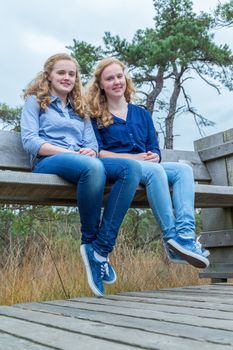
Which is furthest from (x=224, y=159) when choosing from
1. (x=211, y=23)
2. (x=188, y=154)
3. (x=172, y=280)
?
(x=211, y=23)

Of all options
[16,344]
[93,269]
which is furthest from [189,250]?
[16,344]

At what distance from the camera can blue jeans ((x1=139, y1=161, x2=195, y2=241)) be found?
259 centimetres

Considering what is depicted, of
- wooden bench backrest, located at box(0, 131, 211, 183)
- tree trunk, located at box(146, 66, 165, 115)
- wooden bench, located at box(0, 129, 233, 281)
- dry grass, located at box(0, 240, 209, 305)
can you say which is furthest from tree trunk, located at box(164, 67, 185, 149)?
wooden bench backrest, located at box(0, 131, 211, 183)

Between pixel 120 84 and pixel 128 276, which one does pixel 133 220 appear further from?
pixel 120 84

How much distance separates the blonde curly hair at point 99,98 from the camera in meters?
3.14

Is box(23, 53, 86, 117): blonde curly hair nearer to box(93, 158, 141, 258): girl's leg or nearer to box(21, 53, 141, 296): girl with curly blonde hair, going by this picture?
box(21, 53, 141, 296): girl with curly blonde hair

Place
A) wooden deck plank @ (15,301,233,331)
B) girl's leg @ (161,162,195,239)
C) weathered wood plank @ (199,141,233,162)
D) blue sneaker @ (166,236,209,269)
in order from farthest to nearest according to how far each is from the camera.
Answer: weathered wood plank @ (199,141,233,162) → girl's leg @ (161,162,195,239) → blue sneaker @ (166,236,209,269) → wooden deck plank @ (15,301,233,331)

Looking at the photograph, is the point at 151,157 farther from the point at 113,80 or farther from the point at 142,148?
the point at 113,80

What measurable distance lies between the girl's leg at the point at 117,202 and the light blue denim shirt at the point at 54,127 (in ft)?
1.50

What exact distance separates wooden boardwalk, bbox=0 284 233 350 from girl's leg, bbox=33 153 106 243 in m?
0.33

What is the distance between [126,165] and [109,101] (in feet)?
2.57

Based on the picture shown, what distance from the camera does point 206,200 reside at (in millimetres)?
3227

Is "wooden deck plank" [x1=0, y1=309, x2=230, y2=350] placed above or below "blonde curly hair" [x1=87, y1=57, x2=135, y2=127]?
below

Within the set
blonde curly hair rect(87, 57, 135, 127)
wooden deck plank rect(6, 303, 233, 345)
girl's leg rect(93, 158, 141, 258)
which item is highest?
blonde curly hair rect(87, 57, 135, 127)
